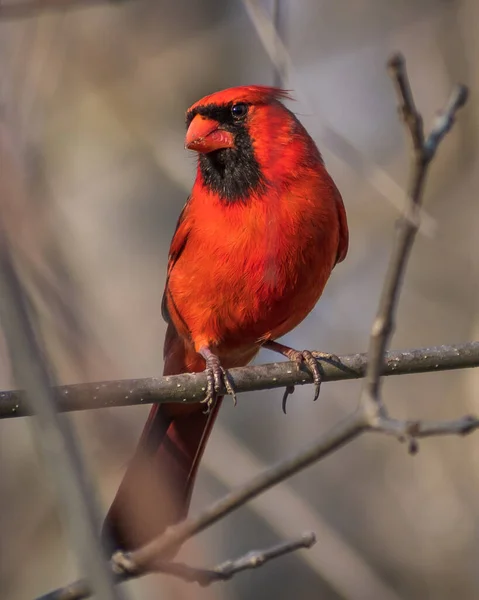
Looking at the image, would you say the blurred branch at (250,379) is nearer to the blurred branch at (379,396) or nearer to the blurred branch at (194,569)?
the blurred branch at (379,396)

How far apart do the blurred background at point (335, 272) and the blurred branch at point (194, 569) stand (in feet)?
7.34

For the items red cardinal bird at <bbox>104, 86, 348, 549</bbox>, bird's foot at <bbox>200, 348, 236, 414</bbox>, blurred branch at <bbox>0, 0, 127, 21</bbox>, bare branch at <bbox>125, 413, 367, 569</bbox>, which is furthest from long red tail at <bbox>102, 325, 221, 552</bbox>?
blurred branch at <bbox>0, 0, 127, 21</bbox>

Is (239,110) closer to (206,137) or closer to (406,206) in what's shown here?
(206,137)

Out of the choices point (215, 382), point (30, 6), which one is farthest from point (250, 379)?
point (30, 6)

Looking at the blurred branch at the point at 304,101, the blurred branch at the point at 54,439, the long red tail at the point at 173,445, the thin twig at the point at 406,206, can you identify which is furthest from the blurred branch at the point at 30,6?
the long red tail at the point at 173,445

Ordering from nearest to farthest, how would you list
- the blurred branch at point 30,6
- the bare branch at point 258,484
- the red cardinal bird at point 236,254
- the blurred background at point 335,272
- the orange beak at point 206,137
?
the bare branch at point 258,484 < the blurred branch at point 30,6 < the red cardinal bird at point 236,254 < the orange beak at point 206,137 < the blurred background at point 335,272

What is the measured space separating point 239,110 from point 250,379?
1.16 meters

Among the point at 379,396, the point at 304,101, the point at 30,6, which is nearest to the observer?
the point at 379,396

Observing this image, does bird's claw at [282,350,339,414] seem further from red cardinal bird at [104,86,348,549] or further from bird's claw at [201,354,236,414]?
bird's claw at [201,354,236,414]

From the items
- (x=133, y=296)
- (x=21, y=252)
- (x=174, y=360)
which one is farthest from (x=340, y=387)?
(x=21, y=252)

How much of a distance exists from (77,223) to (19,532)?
179 cm

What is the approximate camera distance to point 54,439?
1.04 metres

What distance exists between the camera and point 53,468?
40.3 inches

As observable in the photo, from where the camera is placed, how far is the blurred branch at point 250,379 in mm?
2172
